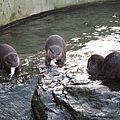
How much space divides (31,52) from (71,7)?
17.3ft

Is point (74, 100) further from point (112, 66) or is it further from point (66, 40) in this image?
point (66, 40)

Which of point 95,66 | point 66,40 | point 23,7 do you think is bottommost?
point 95,66

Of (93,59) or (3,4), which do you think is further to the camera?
(3,4)

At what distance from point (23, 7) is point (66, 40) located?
297cm

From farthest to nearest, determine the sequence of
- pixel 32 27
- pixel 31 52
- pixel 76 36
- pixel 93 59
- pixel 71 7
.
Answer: pixel 71 7, pixel 32 27, pixel 76 36, pixel 31 52, pixel 93 59

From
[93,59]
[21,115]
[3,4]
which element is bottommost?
[21,115]

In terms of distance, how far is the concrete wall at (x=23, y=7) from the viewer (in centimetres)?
1002

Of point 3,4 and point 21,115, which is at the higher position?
point 3,4

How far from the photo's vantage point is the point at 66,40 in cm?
833

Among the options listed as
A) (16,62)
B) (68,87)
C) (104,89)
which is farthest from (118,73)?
(16,62)

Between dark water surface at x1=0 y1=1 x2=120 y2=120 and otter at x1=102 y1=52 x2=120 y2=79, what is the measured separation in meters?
0.18

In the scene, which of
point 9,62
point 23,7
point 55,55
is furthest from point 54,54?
point 23,7

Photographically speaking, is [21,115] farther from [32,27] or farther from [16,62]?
[32,27]

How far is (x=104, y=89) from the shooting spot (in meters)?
4.08
